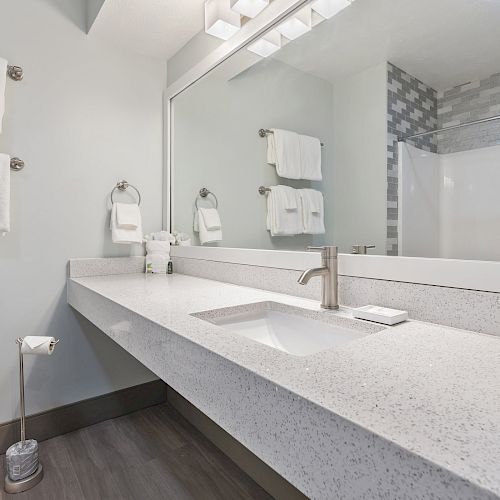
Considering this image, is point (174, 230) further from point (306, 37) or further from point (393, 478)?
point (393, 478)

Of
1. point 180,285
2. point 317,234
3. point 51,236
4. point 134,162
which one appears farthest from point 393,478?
point 134,162

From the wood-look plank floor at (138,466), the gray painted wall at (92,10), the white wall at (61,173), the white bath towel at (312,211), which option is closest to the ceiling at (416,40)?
the white bath towel at (312,211)

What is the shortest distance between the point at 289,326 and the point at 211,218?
0.90 meters

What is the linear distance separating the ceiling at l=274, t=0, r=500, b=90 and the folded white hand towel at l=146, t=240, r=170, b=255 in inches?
47.8

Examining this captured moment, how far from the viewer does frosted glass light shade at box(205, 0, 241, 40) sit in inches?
60.9

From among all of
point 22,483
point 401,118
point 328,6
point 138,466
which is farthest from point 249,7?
point 22,483

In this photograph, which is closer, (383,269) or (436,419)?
(436,419)

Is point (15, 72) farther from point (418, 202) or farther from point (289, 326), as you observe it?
point (418, 202)

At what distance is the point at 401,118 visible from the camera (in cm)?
100

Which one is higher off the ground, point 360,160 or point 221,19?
point 221,19

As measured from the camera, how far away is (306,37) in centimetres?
130

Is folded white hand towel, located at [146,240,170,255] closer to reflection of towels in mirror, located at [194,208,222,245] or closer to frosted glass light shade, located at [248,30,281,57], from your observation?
reflection of towels in mirror, located at [194,208,222,245]

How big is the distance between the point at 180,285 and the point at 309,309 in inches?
27.4

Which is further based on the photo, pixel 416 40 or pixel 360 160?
pixel 360 160
